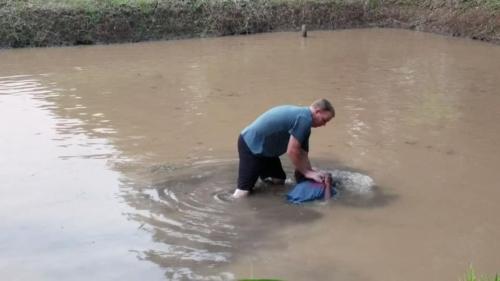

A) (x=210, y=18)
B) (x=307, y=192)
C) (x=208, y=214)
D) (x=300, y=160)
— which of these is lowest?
(x=208, y=214)

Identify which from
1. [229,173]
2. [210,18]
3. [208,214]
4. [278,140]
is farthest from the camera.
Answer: [210,18]

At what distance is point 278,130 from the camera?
5398mm

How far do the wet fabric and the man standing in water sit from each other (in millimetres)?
61

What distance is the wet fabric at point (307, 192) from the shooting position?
5.57m

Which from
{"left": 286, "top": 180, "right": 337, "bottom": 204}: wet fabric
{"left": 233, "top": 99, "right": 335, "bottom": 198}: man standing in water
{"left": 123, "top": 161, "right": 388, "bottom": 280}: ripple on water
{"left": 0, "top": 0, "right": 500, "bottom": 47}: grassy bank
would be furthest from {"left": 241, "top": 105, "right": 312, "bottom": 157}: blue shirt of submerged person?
{"left": 0, "top": 0, "right": 500, "bottom": 47}: grassy bank

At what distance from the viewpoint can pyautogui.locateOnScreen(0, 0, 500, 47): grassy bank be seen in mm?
16156

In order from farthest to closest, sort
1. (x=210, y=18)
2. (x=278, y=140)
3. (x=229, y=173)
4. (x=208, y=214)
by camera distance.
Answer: (x=210, y=18) < (x=229, y=173) < (x=278, y=140) < (x=208, y=214)

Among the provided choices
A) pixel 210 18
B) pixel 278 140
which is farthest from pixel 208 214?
pixel 210 18

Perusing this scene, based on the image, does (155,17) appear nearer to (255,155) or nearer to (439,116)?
(439,116)

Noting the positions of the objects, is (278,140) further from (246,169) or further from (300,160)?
(246,169)

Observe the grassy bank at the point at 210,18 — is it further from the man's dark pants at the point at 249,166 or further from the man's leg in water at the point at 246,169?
the man's leg in water at the point at 246,169

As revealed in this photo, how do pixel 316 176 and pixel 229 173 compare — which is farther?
pixel 229 173

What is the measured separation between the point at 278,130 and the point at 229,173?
116 cm

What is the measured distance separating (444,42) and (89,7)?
9.36 meters
